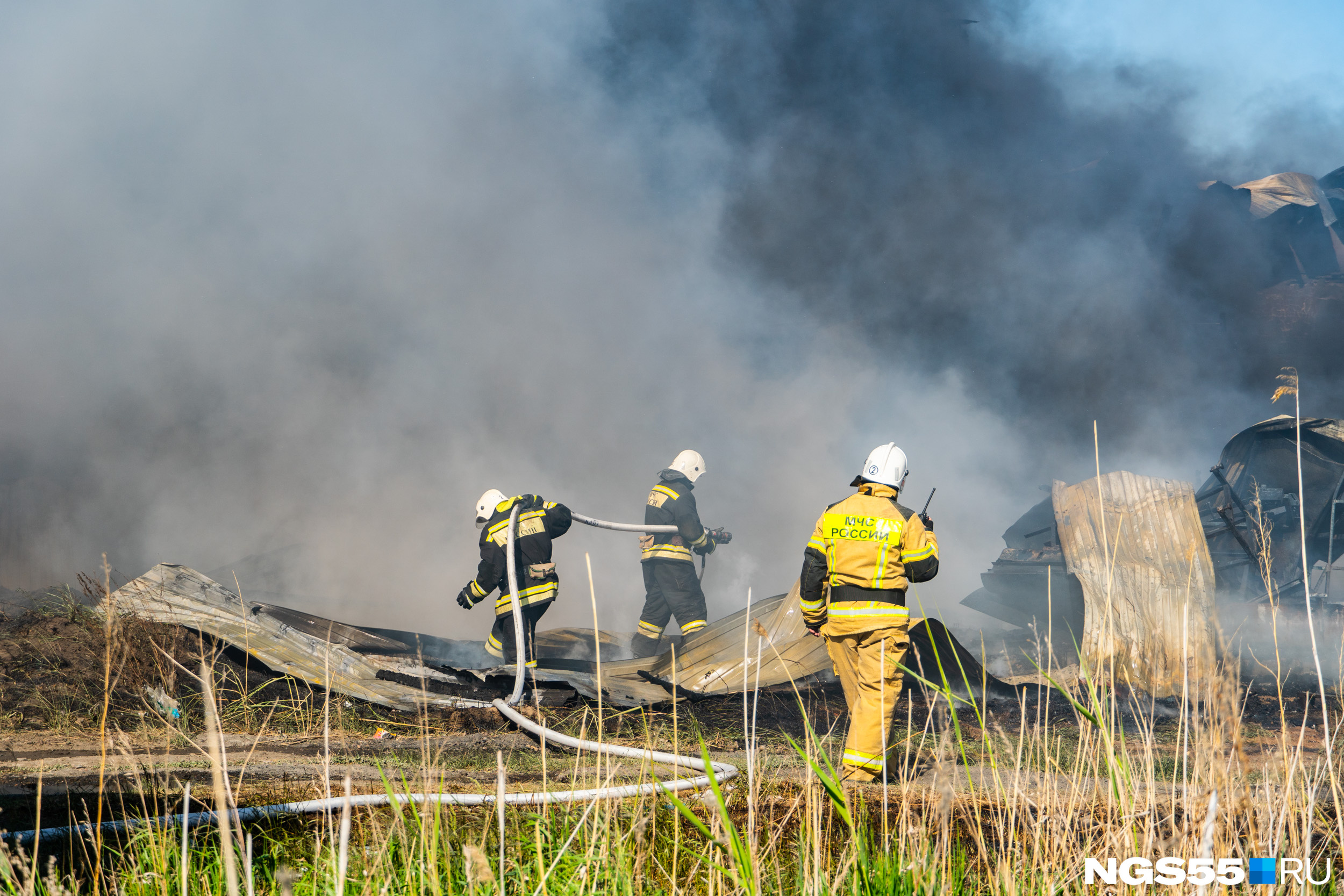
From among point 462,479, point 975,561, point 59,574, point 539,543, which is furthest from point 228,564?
point 975,561

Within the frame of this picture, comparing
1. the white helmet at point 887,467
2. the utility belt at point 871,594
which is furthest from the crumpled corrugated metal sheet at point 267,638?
the white helmet at point 887,467

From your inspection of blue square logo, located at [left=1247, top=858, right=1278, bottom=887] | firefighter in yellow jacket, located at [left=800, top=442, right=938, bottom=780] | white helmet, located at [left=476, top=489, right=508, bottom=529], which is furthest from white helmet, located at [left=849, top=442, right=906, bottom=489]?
white helmet, located at [left=476, top=489, right=508, bottom=529]

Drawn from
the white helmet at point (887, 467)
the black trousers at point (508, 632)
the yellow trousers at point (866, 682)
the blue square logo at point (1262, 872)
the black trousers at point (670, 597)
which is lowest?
the blue square logo at point (1262, 872)

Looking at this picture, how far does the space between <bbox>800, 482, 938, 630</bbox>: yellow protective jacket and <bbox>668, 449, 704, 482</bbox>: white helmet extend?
3.50m

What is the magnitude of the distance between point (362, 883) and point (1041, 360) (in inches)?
496

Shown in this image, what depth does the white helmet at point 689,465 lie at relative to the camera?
756cm

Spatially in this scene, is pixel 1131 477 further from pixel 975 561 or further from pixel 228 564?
pixel 228 564

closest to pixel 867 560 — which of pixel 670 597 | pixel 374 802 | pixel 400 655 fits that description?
pixel 374 802

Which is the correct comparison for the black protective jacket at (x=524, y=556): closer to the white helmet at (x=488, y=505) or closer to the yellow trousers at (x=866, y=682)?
the white helmet at (x=488, y=505)

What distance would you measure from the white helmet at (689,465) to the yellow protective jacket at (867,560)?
350 centimetres

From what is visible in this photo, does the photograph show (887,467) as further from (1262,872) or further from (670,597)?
(670,597)

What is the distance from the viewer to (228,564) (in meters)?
11.6

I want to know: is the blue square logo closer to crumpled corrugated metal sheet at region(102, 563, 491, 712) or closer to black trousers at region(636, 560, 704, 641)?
crumpled corrugated metal sheet at region(102, 563, 491, 712)

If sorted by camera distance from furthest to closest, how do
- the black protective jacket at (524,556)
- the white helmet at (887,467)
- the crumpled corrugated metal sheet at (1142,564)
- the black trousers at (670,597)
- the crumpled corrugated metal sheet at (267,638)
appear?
the black trousers at (670,597) < the black protective jacket at (524,556) < the crumpled corrugated metal sheet at (1142,564) < the crumpled corrugated metal sheet at (267,638) < the white helmet at (887,467)
